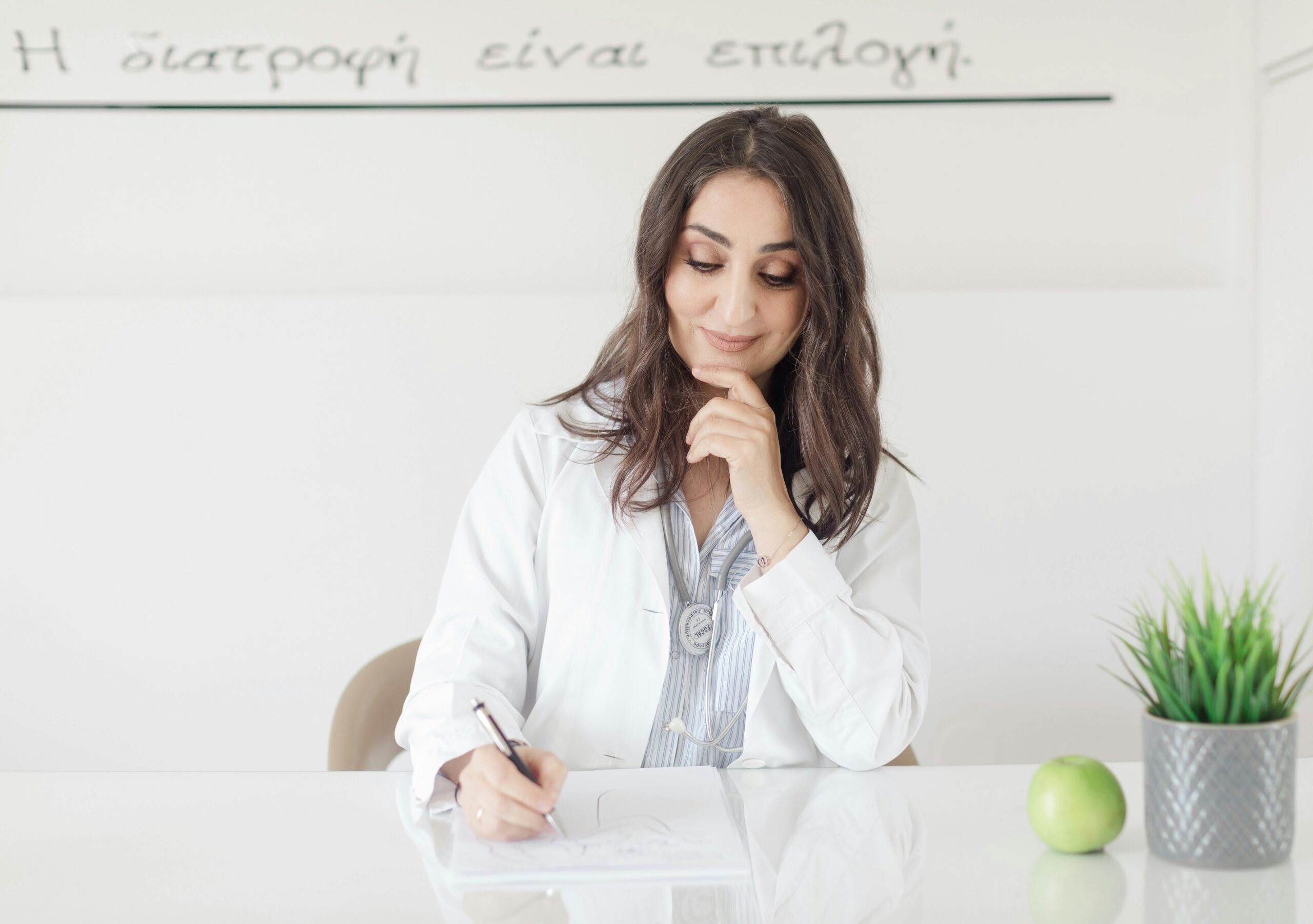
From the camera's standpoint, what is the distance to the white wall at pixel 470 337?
2.75 meters

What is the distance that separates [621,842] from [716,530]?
2.15 feet

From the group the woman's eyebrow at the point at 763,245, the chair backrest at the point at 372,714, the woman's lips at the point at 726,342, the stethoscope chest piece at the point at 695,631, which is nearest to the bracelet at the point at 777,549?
the stethoscope chest piece at the point at 695,631

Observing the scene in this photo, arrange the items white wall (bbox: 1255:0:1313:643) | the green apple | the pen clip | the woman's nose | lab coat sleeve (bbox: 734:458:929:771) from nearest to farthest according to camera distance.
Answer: the green apple → the pen clip → lab coat sleeve (bbox: 734:458:929:771) → the woman's nose → white wall (bbox: 1255:0:1313:643)

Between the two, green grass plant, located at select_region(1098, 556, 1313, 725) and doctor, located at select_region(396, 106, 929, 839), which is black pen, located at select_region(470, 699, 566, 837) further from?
green grass plant, located at select_region(1098, 556, 1313, 725)

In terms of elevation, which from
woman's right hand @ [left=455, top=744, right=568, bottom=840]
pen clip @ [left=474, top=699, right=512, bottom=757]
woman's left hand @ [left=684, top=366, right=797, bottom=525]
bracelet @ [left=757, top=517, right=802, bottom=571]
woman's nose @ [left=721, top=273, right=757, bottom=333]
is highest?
woman's nose @ [left=721, top=273, right=757, bottom=333]

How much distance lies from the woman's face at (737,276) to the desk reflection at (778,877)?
→ 0.64m

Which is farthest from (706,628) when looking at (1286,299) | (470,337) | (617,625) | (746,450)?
(1286,299)

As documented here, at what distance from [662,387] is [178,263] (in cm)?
166

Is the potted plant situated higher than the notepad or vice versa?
the potted plant

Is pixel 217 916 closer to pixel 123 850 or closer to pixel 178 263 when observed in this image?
pixel 123 850

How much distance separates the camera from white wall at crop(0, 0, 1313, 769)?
9.02ft

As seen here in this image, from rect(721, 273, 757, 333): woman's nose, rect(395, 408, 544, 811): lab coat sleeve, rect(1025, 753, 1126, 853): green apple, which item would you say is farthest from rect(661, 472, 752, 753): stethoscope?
rect(1025, 753, 1126, 853): green apple

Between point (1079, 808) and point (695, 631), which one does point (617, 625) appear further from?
point (1079, 808)

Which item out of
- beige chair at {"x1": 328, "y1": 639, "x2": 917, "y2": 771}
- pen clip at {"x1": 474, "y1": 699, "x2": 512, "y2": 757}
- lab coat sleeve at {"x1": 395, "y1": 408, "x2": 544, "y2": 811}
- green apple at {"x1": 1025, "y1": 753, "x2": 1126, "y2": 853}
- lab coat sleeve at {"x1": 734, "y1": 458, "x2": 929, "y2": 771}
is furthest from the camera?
beige chair at {"x1": 328, "y1": 639, "x2": 917, "y2": 771}
